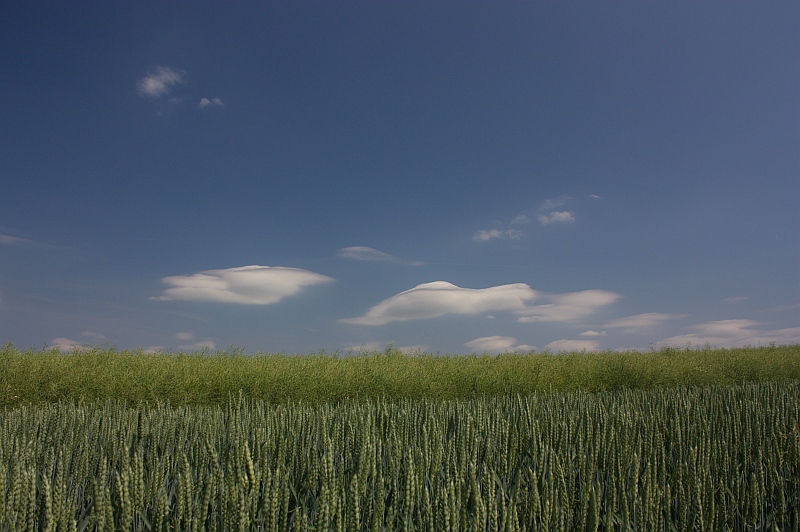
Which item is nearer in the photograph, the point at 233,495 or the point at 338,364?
the point at 233,495

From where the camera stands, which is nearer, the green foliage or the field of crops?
the field of crops

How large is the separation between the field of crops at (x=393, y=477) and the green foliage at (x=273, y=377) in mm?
935

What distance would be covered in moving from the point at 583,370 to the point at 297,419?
6992mm

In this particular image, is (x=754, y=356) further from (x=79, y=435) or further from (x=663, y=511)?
(x=79, y=435)

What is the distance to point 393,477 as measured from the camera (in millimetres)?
3037

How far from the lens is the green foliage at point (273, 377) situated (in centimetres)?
717

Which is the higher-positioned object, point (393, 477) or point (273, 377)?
point (273, 377)

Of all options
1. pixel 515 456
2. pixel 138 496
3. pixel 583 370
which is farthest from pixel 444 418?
pixel 583 370

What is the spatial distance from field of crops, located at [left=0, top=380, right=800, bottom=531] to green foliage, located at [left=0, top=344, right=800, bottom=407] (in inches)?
36.8

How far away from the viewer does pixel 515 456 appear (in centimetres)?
385

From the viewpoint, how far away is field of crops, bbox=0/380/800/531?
6.91ft

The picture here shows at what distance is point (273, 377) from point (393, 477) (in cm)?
493

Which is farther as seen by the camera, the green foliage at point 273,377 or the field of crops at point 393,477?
the green foliage at point 273,377

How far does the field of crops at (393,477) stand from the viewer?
2.11 m
